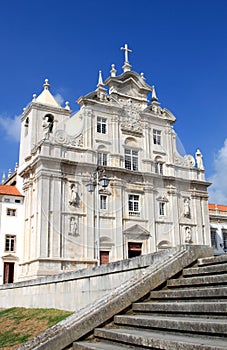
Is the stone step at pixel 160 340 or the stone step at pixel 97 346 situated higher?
the stone step at pixel 160 340

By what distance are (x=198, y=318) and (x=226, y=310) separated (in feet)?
2.00

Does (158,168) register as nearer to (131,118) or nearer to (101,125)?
(131,118)

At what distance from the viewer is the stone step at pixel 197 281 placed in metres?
8.00

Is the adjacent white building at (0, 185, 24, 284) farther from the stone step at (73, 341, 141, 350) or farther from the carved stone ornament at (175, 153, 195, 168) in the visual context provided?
the stone step at (73, 341, 141, 350)

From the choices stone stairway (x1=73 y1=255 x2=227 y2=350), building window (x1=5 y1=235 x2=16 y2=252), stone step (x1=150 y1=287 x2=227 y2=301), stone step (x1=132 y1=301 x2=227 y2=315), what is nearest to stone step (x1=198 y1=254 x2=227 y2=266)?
stone stairway (x1=73 y1=255 x2=227 y2=350)

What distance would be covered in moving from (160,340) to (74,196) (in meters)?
24.7

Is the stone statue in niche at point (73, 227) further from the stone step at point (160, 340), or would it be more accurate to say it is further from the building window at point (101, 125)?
the stone step at point (160, 340)

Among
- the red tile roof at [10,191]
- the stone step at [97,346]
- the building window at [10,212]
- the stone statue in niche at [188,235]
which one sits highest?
the red tile roof at [10,191]

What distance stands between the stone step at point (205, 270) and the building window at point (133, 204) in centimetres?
2364

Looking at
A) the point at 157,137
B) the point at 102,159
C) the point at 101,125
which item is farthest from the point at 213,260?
the point at 157,137

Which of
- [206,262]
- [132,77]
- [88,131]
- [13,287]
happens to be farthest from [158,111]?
[206,262]

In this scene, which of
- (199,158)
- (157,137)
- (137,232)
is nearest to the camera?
(137,232)

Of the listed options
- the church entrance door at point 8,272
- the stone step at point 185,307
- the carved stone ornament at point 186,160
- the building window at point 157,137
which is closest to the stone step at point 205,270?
the stone step at point 185,307

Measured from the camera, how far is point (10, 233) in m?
32.8
